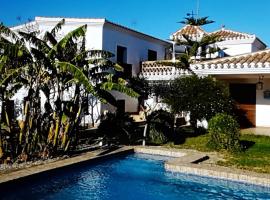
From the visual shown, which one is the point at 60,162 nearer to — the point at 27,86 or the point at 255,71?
the point at 27,86

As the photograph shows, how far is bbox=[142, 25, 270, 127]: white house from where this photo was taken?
19.2 meters

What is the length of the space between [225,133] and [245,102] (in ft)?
33.6

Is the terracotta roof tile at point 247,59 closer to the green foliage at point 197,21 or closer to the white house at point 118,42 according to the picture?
the white house at point 118,42

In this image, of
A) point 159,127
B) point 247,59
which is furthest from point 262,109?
point 159,127

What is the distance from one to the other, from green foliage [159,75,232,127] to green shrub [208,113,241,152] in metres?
3.03

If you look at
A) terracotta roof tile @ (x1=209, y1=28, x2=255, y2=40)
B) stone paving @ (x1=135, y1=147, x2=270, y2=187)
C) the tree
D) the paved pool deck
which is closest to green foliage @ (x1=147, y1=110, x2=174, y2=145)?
the paved pool deck

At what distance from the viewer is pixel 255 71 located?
1872 cm

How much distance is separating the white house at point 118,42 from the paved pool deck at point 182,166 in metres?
Answer: 9.73

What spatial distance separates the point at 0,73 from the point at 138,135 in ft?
27.4

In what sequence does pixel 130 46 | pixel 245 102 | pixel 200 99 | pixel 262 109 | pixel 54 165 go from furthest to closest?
pixel 130 46 < pixel 245 102 < pixel 262 109 < pixel 200 99 < pixel 54 165

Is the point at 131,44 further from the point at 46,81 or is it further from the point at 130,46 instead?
the point at 46,81

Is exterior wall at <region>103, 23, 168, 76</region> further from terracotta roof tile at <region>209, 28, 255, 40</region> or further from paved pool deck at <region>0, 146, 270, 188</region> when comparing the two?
paved pool deck at <region>0, 146, 270, 188</region>

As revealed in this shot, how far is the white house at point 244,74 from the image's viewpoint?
63.0 feet

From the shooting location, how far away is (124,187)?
10352 millimetres
